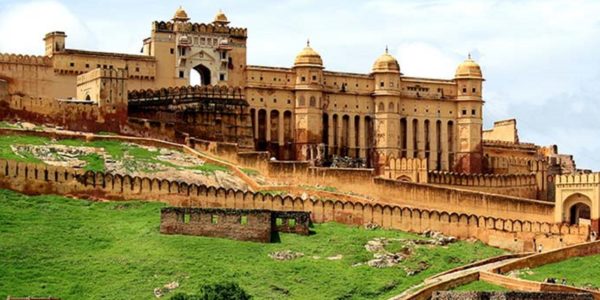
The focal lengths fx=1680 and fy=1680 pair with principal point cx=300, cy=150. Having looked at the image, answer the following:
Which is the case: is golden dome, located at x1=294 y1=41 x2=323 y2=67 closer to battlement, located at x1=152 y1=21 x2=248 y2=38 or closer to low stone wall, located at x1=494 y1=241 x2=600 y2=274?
battlement, located at x1=152 y1=21 x2=248 y2=38

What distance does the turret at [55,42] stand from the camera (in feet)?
269

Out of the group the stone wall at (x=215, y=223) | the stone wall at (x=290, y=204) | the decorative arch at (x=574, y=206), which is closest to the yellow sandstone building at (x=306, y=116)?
the decorative arch at (x=574, y=206)

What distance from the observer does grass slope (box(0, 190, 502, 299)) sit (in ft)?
184

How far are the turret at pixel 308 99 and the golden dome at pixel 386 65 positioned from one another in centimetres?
338

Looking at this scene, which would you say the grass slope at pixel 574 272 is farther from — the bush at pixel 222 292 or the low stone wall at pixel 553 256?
the bush at pixel 222 292

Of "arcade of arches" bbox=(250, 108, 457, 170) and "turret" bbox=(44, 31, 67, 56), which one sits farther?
"arcade of arches" bbox=(250, 108, 457, 170)

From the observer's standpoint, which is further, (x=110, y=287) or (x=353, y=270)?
(x=353, y=270)

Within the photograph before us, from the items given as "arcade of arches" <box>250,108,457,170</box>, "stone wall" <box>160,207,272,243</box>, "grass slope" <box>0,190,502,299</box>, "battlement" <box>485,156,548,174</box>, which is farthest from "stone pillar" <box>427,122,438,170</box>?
"stone wall" <box>160,207,272,243</box>

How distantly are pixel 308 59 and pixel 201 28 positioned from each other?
5.68m

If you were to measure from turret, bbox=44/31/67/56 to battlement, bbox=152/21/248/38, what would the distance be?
490 centimetres

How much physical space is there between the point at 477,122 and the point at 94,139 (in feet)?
82.3

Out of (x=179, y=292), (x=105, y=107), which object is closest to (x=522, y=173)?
(x=105, y=107)

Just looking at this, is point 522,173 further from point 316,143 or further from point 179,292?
→ point 179,292

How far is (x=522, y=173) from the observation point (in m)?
87.2
